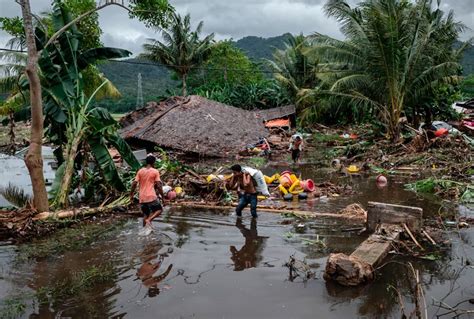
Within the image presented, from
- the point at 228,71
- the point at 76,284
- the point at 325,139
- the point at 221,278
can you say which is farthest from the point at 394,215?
the point at 228,71

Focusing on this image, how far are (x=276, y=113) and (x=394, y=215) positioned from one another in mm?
22696

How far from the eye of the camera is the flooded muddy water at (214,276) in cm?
497

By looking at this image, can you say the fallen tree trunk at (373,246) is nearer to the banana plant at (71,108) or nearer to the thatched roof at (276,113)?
the banana plant at (71,108)

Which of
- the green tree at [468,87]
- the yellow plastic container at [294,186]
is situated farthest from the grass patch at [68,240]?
the green tree at [468,87]

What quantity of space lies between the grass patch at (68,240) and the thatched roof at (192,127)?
38.1 ft

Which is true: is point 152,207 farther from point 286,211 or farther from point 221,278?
point 286,211

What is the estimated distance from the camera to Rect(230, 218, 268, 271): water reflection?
6.47 meters

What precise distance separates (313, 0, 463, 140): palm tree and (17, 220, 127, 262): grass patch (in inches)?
494

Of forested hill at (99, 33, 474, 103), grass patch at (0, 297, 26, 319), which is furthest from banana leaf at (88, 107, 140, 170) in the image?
forested hill at (99, 33, 474, 103)

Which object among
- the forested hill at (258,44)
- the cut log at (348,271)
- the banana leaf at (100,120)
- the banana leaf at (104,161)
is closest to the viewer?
the cut log at (348,271)

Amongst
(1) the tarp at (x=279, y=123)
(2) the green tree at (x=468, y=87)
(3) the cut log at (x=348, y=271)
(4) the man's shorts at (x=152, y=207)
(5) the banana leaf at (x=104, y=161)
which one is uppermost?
(2) the green tree at (x=468, y=87)

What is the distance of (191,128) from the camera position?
21.3 m

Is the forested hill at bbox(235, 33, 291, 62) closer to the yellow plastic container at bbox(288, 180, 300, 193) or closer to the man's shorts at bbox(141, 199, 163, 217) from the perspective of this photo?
the yellow plastic container at bbox(288, 180, 300, 193)

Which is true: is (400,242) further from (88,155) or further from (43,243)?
(88,155)
